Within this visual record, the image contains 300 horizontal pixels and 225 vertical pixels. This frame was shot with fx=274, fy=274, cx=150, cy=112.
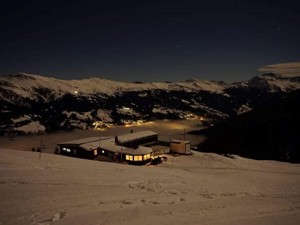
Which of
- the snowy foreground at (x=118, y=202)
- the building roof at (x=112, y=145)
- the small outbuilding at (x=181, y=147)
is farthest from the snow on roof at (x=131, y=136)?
the snowy foreground at (x=118, y=202)

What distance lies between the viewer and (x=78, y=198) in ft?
43.5

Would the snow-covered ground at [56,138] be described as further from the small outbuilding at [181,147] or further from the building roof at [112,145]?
the small outbuilding at [181,147]

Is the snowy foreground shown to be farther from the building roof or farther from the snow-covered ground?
the snow-covered ground

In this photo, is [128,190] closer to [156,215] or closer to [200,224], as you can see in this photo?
[156,215]

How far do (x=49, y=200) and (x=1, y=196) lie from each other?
2318 mm

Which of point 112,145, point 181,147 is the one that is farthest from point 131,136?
point 181,147

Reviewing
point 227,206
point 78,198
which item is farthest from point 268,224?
point 78,198

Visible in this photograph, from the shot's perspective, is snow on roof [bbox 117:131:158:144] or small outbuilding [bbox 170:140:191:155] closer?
small outbuilding [bbox 170:140:191:155]

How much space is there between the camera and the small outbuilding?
5247cm

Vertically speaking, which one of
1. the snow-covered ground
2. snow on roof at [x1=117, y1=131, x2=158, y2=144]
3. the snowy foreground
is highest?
the snowy foreground

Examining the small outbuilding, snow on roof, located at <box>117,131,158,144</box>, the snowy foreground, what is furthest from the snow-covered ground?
the snowy foreground

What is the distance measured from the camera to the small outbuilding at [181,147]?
52469 mm

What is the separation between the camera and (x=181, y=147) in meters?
53.0

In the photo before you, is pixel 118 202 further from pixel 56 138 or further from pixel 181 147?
pixel 56 138
